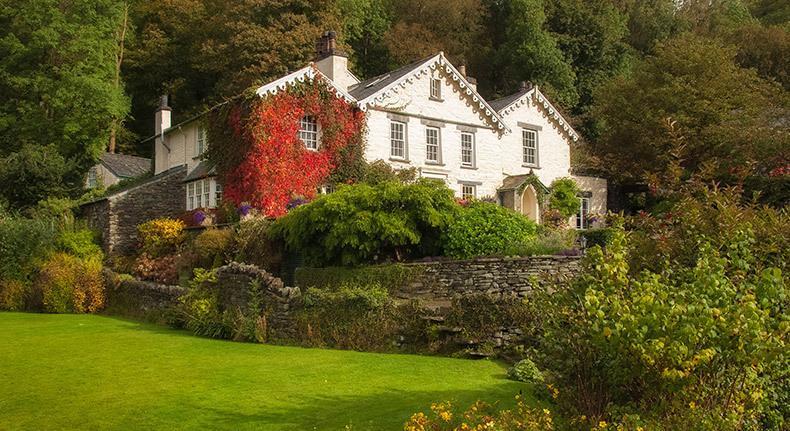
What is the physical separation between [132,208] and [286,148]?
7.86 m

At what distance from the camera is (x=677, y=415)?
23.8ft

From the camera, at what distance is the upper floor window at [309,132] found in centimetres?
2998

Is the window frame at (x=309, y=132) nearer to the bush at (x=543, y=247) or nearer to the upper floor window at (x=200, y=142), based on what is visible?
the upper floor window at (x=200, y=142)

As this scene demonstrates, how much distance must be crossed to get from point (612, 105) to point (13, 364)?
103ft

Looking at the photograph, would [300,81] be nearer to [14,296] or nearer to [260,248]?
[260,248]

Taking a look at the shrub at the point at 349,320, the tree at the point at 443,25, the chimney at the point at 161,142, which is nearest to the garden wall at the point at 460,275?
the shrub at the point at 349,320

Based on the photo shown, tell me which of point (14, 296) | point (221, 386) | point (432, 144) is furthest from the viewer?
point (432, 144)

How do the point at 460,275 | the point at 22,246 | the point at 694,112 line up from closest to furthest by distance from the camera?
the point at 460,275 → the point at 22,246 → the point at 694,112

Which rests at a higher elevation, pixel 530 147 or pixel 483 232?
pixel 530 147

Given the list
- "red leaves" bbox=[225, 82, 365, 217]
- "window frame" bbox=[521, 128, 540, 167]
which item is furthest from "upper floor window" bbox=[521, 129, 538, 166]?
"red leaves" bbox=[225, 82, 365, 217]

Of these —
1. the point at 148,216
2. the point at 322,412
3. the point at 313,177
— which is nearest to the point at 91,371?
the point at 322,412

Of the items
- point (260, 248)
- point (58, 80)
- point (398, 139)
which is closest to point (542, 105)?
point (398, 139)

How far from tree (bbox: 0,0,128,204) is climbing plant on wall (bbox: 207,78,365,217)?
15471 mm

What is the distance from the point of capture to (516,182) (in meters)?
34.9
